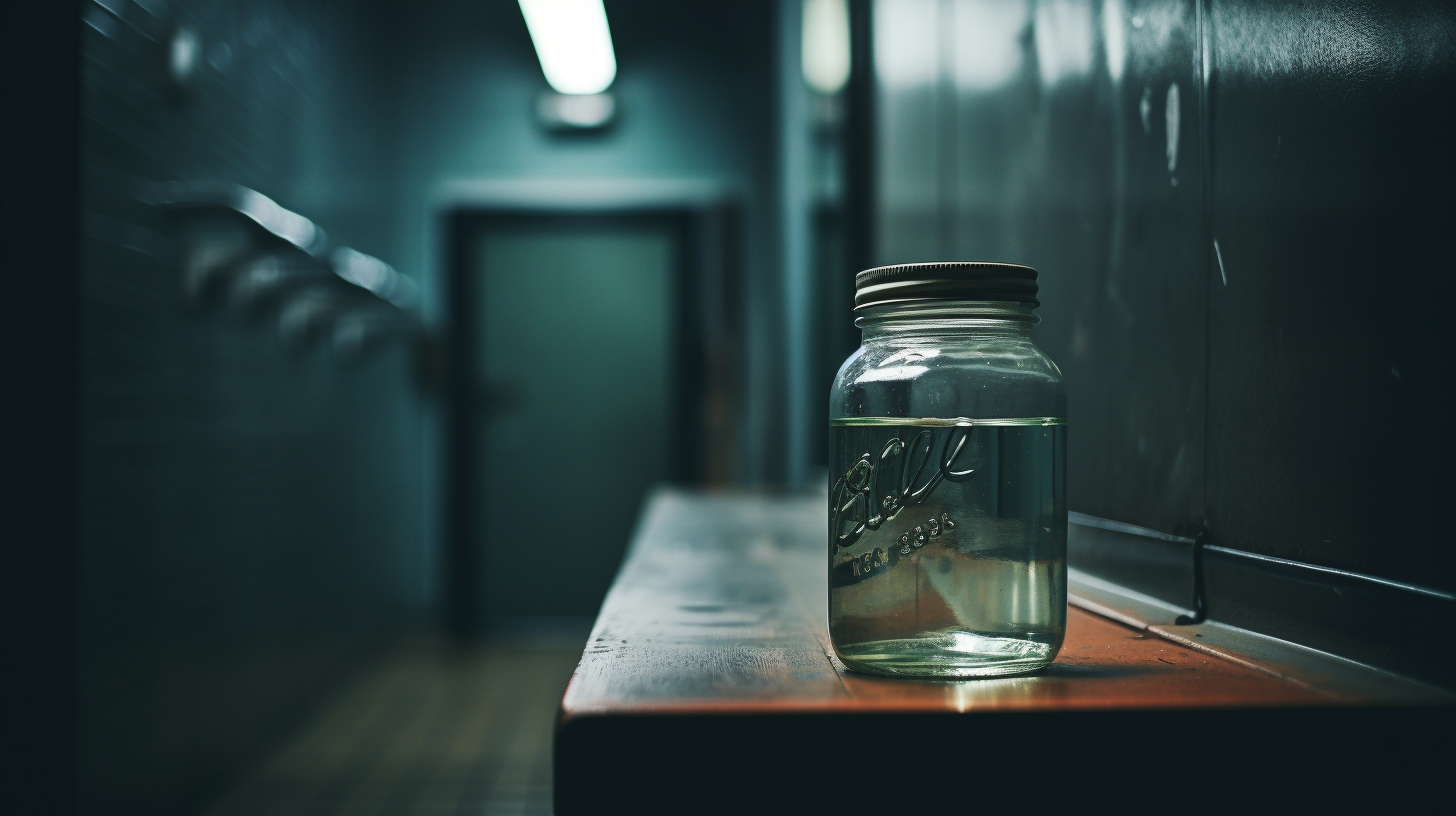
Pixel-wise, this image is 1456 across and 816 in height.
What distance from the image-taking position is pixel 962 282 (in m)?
0.50

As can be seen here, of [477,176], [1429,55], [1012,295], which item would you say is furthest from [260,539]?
[1429,55]

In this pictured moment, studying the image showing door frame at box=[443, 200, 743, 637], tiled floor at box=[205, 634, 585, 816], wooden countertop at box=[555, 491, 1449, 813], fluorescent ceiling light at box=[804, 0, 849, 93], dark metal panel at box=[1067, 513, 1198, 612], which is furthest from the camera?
door frame at box=[443, 200, 743, 637]

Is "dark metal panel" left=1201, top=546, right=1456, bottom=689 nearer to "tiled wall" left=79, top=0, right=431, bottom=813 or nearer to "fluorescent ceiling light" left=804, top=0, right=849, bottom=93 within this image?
"tiled wall" left=79, top=0, right=431, bottom=813

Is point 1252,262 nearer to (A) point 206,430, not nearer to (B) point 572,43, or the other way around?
(A) point 206,430

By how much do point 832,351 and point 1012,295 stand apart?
6.65ft

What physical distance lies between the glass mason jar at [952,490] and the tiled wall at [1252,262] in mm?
138

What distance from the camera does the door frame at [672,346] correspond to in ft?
13.3

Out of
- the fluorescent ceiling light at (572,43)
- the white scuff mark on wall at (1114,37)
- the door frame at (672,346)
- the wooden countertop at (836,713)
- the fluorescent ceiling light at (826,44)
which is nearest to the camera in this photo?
the wooden countertop at (836,713)

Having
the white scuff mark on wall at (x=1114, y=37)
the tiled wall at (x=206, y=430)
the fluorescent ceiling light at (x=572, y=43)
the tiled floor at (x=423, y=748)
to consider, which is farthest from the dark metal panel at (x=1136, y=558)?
the fluorescent ceiling light at (x=572, y=43)

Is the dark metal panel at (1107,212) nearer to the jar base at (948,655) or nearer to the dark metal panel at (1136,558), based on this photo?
the dark metal panel at (1136,558)

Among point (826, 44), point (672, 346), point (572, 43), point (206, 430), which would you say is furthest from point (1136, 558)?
point (672, 346)

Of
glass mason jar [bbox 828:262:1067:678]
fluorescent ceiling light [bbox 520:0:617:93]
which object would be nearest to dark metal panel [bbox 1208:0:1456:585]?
glass mason jar [bbox 828:262:1067:678]

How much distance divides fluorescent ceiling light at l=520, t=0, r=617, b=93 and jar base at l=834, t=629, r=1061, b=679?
2.95m

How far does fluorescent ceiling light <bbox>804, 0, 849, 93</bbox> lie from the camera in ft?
7.82
